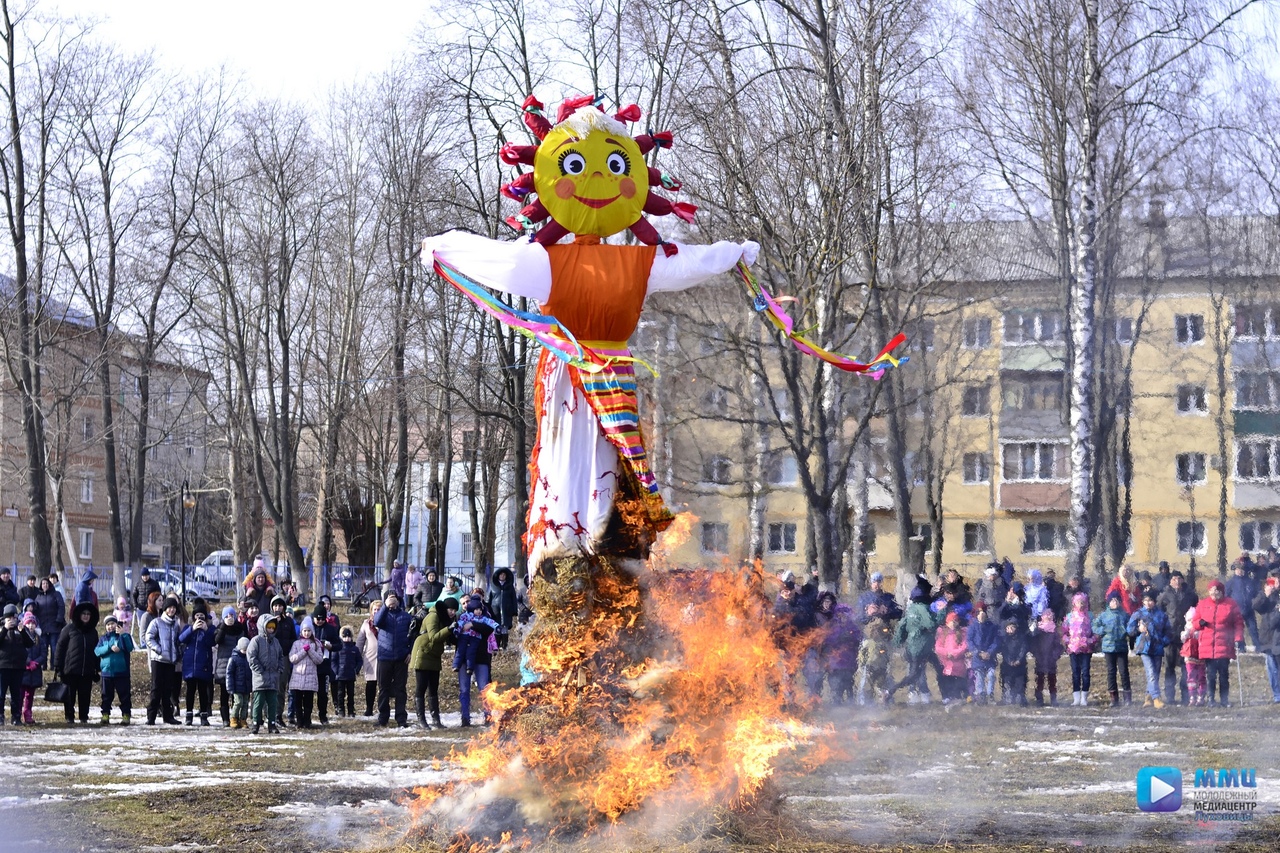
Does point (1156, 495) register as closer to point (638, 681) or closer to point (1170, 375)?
point (1170, 375)

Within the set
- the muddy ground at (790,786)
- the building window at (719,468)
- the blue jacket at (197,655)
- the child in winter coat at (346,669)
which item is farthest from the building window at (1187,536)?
the blue jacket at (197,655)

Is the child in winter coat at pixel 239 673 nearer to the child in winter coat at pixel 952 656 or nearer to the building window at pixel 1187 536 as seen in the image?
the child in winter coat at pixel 952 656

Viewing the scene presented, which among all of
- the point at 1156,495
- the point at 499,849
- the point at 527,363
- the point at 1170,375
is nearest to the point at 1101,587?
the point at 527,363

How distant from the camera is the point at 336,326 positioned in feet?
135

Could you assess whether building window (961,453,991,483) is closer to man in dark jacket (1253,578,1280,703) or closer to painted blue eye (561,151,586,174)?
man in dark jacket (1253,578,1280,703)

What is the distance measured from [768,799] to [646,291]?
326 cm

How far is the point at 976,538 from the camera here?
176 feet

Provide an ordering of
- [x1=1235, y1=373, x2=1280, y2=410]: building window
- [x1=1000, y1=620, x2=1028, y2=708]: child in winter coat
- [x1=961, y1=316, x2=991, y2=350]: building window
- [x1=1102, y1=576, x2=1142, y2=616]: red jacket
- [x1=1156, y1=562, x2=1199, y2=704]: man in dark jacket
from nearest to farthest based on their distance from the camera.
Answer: [x1=1000, y1=620, x2=1028, y2=708]: child in winter coat < [x1=1156, y1=562, x2=1199, y2=704]: man in dark jacket < [x1=1102, y1=576, x2=1142, y2=616]: red jacket < [x1=961, y1=316, x2=991, y2=350]: building window < [x1=1235, y1=373, x2=1280, y2=410]: building window

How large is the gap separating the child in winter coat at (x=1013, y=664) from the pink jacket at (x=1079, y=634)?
2.23 feet

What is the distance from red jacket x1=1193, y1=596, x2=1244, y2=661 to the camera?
18438 millimetres

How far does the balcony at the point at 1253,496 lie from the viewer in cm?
4919

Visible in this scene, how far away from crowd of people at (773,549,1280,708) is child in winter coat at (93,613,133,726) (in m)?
8.56

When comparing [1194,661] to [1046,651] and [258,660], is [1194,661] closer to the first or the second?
[1046,651]

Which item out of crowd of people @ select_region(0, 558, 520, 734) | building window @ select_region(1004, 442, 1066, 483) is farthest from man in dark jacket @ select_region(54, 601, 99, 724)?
building window @ select_region(1004, 442, 1066, 483)
